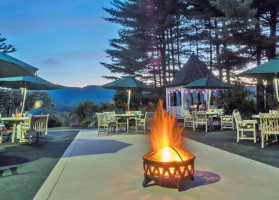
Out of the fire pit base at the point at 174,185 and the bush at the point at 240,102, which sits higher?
the bush at the point at 240,102

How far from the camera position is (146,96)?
2223cm

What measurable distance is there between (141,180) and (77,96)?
16.4 m

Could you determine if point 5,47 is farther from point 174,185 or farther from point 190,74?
point 174,185

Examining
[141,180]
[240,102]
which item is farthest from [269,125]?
[240,102]

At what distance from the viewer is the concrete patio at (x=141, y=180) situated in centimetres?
267

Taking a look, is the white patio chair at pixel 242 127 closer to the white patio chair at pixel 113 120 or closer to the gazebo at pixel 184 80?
the white patio chair at pixel 113 120

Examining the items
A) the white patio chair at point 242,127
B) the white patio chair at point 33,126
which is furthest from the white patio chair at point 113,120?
the white patio chair at point 242,127

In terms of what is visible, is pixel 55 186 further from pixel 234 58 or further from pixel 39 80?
pixel 234 58

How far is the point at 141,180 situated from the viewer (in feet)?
10.6

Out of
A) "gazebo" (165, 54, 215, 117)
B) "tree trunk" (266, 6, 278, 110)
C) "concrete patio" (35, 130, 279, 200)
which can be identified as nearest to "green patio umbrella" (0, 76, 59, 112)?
"concrete patio" (35, 130, 279, 200)

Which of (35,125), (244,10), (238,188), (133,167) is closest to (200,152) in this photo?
(133,167)

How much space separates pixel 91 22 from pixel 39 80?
12.1 meters

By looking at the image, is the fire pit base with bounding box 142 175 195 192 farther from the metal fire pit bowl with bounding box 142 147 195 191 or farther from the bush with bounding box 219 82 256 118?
the bush with bounding box 219 82 256 118

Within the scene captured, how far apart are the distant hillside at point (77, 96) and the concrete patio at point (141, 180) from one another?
45.0ft
